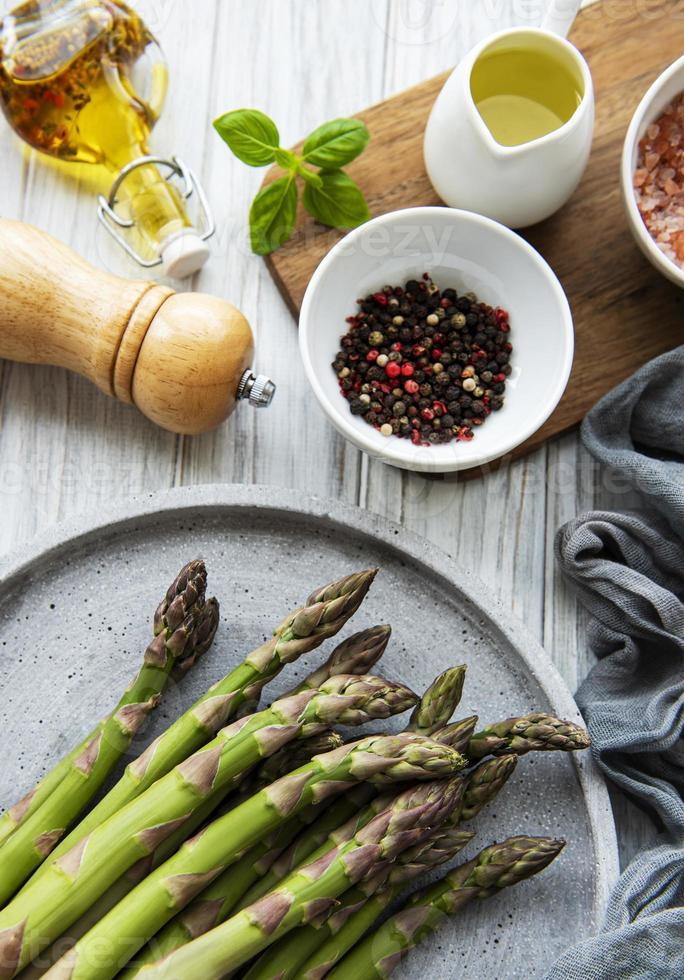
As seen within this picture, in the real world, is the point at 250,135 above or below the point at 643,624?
above

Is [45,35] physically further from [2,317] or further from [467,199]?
[467,199]

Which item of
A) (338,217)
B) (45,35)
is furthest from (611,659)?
(45,35)

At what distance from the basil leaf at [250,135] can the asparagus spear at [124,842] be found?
2.33 ft

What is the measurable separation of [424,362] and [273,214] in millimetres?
279

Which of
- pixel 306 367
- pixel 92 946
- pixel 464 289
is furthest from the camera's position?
pixel 464 289

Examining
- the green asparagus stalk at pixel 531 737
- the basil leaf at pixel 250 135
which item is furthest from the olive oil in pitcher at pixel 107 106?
the green asparagus stalk at pixel 531 737

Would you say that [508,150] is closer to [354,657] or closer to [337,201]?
[337,201]

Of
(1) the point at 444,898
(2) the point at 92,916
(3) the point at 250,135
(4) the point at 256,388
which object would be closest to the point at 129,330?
(4) the point at 256,388

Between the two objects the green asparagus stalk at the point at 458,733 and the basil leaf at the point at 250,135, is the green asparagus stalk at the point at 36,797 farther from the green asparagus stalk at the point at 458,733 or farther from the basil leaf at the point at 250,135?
the basil leaf at the point at 250,135

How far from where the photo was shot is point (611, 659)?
1.21 metres

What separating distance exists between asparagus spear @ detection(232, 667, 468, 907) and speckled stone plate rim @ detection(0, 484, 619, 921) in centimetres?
11

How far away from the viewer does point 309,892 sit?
0.96 metres

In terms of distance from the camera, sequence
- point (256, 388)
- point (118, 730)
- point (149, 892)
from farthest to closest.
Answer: point (256, 388), point (118, 730), point (149, 892)

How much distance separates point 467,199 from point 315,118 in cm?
30
